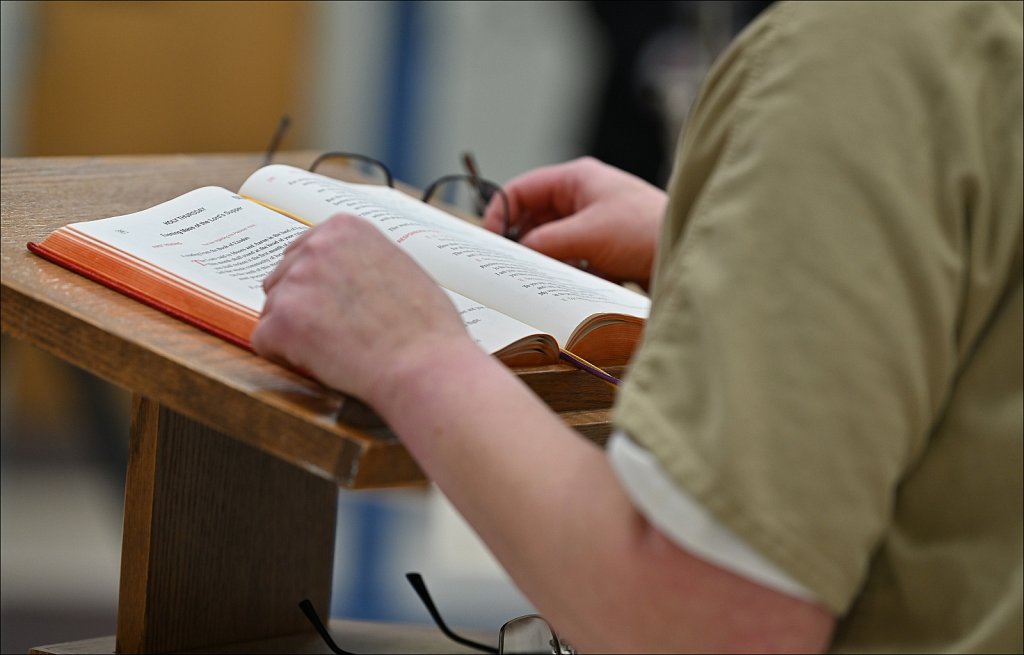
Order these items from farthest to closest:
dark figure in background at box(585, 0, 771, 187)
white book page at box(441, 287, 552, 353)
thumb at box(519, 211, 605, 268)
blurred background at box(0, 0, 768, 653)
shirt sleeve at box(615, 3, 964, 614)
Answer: dark figure in background at box(585, 0, 771, 187) < blurred background at box(0, 0, 768, 653) < thumb at box(519, 211, 605, 268) < white book page at box(441, 287, 552, 353) < shirt sleeve at box(615, 3, 964, 614)

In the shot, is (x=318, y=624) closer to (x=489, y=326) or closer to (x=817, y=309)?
(x=489, y=326)

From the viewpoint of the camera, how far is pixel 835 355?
53cm

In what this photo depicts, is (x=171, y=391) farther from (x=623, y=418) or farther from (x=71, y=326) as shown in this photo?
(x=623, y=418)

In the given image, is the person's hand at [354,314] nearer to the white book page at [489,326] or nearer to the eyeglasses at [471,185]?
the white book page at [489,326]

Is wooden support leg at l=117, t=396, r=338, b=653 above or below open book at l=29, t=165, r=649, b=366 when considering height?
below

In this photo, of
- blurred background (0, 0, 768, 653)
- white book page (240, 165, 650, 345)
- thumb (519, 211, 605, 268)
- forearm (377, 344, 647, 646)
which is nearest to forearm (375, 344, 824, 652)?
forearm (377, 344, 647, 646)

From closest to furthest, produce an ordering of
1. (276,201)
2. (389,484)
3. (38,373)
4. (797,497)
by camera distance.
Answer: (797,497) < (389,484) < (276,201) < (38,373)

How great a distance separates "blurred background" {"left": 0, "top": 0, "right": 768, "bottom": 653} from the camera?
9.30ft

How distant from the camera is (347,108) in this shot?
9.89 feet

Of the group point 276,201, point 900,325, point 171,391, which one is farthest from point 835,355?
point 276,201

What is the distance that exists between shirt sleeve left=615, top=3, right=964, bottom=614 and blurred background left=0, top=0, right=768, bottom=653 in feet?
7.55

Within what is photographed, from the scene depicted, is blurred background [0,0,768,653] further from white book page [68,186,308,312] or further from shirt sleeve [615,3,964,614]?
shirt sleeve [615,3,964,614]

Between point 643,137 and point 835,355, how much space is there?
2515 mm

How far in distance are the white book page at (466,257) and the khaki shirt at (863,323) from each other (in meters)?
0.28
